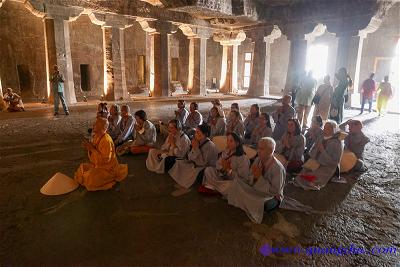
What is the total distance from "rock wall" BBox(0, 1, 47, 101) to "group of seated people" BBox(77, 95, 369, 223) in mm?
12130

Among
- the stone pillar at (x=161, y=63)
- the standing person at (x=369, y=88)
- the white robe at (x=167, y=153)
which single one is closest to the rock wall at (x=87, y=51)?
the stone pillar at (x=161, y=63)

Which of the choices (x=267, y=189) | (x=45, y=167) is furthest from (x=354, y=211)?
(x=45, y=167)

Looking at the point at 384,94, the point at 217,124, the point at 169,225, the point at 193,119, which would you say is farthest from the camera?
the point at 384,94

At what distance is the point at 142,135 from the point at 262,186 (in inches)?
144

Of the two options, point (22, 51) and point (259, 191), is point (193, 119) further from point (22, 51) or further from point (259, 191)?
point (22, 51)

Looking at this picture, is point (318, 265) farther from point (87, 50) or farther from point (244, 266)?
point (87, 50)

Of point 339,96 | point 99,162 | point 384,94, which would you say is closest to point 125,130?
point 99,162

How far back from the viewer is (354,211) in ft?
14.5

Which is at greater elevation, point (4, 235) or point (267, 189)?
point (267, 189)

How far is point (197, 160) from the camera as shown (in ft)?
17.5

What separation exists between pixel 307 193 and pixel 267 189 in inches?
48.9

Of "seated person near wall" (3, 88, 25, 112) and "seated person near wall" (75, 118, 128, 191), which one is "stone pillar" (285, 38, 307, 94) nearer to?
"seated person near wall" (75, 118, 128, 191)

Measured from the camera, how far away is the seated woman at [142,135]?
6.86 m

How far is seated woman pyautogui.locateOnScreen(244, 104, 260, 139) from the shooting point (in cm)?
760
